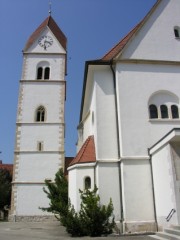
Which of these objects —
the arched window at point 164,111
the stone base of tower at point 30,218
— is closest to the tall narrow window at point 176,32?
the arched window at point 164,111

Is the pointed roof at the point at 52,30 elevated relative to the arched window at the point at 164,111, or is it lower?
elevated

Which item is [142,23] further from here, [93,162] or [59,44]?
[59,44]

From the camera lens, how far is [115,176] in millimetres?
13945

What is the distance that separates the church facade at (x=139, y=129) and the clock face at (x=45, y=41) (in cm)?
2049

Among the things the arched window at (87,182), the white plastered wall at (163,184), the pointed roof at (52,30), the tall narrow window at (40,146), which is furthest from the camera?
the pointed roof at (52,30)

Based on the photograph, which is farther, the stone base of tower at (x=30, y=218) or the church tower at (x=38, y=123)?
the church tower at (x=38, y=123)

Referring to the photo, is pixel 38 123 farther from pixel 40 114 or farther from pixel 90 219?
pixel 90 219

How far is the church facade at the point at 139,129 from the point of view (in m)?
12.8

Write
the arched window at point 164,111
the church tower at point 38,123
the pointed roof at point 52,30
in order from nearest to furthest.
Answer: the arched window at point 164,111
the church tower at point 38,123
the pointed roof at point 52,30

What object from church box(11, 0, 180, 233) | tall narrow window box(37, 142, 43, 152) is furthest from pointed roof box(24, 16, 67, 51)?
church box(11, 0, 180, 233)

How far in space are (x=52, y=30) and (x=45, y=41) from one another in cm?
257

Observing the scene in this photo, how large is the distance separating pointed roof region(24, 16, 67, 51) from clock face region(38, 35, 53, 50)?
0.81 metres

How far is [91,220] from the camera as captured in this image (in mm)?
12000

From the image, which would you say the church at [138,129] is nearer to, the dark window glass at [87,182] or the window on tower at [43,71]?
the dark window glass at [87,182]
